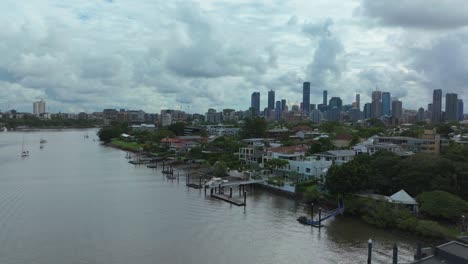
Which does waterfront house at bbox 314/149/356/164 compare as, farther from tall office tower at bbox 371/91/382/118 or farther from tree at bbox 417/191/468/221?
tall office tower at bbox 371/91/382/118

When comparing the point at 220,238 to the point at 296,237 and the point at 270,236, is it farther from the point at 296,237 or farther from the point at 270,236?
the point at 296,237

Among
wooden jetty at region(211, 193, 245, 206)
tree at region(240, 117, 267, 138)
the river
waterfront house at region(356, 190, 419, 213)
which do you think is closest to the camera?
the river

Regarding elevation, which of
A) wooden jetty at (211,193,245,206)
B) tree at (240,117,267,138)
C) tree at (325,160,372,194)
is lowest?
wooden jetty at (211,193,245,206)

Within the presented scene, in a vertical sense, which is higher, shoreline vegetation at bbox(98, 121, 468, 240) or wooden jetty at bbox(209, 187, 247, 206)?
shoreline vegetation at bbox(98, 121, 468, 240)

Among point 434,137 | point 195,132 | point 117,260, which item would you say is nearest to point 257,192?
point 117,260

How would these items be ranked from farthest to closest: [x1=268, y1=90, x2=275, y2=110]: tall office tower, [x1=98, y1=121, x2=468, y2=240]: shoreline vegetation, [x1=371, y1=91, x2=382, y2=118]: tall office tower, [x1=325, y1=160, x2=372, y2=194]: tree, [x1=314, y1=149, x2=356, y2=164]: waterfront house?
1. [x1=268, y1=90, x2=275, y2=110]: tall office tower
2. [x1=371, y1=91, x2=382, y2=118]: tall office tower
3. [x1=314, y1=149, x2=356, y2=164]: waterfront house
4. [x1=325, y1=160, x2=372, y2=194]: tree
5. [x1=98, y1=121, x2=468, y2=240]: shoreline vegetation

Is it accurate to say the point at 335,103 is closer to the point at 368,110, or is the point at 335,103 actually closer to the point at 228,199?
the point at 368,110

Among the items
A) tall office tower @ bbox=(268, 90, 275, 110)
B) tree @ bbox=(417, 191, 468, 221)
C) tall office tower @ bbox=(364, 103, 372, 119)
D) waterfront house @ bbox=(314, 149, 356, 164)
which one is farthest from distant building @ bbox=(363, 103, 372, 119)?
tree @ bbox=(417, 191, 468, 221)
